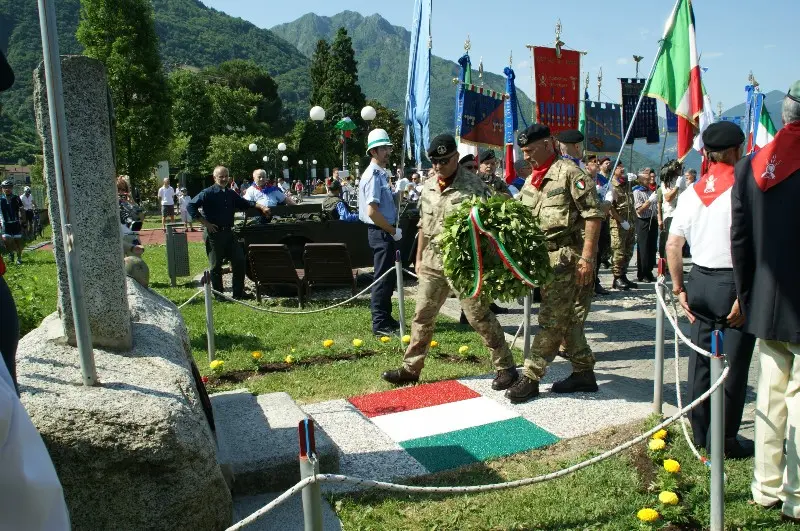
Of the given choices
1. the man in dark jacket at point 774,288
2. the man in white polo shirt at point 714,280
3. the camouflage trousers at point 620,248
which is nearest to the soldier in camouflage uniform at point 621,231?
the camouflage trousers at point 620,248

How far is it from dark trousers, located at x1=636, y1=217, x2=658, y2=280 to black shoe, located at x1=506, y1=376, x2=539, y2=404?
749 centimetres

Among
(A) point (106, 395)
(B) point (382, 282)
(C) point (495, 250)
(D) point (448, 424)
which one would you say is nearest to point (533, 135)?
(C) point (495, 250)

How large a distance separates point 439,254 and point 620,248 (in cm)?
668

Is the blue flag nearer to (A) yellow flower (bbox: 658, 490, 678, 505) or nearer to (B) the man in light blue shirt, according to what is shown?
(B) the man in light blue shirt

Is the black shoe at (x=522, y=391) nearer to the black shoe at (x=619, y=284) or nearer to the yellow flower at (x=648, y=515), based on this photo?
the yellow flower at (x=648, y=515)

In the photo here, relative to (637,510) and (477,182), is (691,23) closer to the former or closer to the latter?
(477,182)

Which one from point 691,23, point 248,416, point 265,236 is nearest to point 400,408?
point 248,416

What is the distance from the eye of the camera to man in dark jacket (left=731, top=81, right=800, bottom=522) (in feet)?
11.2

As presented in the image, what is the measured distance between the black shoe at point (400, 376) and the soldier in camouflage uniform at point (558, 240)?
946 millimetres

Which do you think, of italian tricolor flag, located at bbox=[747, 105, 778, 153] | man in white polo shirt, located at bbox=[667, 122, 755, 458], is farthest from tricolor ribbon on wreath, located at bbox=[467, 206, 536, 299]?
italian tricolor flag, located at bbox=[747, 105, 778, 153]

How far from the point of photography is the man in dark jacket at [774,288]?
3.41m

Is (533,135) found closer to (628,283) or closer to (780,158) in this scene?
(780,158)

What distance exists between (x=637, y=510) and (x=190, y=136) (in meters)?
68.7

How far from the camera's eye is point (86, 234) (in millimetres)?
3744
